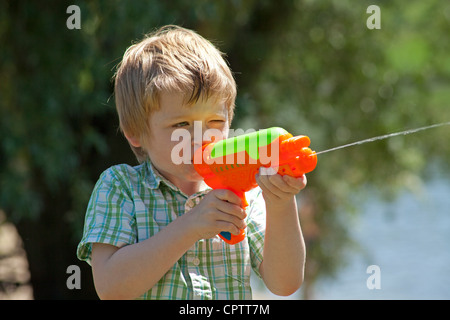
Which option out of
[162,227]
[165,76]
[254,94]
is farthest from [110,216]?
[254,94]

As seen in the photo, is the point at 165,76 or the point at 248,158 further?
the point at 165,76

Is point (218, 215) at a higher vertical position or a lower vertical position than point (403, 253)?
lower

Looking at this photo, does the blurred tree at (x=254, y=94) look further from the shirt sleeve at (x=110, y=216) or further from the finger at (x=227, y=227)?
the finger at (x=227, y=227)

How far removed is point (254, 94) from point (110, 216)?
161 inches

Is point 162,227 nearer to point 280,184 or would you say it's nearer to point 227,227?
point 227,227

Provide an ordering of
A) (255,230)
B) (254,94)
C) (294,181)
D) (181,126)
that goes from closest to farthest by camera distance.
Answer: (294,181)
(181,126)
(255,230)
(254,94)

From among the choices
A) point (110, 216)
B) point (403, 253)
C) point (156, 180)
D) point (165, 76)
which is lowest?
point (110, 216)

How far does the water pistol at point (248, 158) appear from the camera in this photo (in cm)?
132

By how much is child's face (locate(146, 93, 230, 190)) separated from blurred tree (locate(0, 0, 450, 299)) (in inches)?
76.5

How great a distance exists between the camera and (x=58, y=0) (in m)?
3.88

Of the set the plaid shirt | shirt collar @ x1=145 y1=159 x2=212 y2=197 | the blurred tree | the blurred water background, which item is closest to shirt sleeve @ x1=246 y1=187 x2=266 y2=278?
the plaid shirt

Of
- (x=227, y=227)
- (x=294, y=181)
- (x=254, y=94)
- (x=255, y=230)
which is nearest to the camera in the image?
(x=294, y=181)

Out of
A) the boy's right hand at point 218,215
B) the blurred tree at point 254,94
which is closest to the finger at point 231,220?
the boy's right hand at point 218,215

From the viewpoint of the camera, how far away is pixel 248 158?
1395mm
